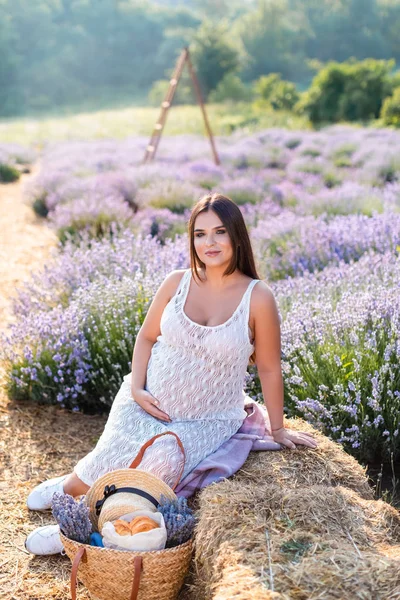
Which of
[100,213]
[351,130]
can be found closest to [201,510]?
[100,213]

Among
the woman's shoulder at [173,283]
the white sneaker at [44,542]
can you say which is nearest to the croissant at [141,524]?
the white sneaker at [44,542]

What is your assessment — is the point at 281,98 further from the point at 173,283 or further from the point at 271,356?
the point at 271,356

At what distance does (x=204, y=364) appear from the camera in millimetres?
2635

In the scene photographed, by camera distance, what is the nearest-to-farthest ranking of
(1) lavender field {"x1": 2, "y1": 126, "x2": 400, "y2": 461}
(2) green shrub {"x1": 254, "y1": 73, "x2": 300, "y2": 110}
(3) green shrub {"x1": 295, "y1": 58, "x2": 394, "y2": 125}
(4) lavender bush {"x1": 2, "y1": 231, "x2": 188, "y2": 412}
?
(1) lavender field {"x1": 2, "y1": 126, "x2": 400, "y2": 461}, (4) lavender bush {"x1": 2, "y1": 231, "x2": 188, "y2": 412}, (3) green shrub {"x1": 295, "y1": 58, "x2": 394, "y2": 125}, (2) green shrub {"x1": 254, "y1": 73, "x2": 300, "y2": 110}

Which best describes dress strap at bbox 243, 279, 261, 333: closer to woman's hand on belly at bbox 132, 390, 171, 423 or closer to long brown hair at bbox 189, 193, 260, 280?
long brown hair at bbox 189, 193, 260, 280

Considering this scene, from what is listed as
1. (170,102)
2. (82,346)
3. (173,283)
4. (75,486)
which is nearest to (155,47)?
(170,102)

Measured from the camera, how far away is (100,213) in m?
6.99

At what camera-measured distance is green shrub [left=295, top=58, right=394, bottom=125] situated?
741 inches

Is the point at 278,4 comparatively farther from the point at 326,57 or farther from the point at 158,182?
the point at 158,182

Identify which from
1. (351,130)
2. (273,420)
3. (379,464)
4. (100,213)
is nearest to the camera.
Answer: (273,420)

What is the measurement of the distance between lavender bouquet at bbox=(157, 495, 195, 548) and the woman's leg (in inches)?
20.1

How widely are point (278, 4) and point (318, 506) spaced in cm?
5632

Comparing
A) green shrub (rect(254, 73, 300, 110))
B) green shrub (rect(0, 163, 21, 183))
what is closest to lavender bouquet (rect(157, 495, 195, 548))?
green shrub (rect(0, 163, 21, 183))

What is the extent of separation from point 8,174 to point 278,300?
9840 millimetres
